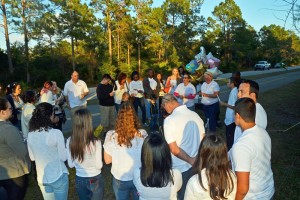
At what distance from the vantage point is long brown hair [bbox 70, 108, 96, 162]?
317 cm

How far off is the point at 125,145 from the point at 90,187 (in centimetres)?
73

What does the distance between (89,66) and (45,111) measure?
30.1 metres

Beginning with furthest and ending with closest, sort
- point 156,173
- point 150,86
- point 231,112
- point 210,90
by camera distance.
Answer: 1. point 150,86
2. point 210,90
3. point 231,112
4. point 156,173

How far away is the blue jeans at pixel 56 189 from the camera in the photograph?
11.2 feet

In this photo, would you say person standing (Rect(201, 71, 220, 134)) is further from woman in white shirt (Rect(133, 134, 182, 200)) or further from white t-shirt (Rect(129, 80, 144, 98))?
woman in white shirt (Rect(133, 134, 182, 200))

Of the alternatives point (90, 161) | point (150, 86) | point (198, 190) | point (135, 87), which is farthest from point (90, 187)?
point (150, 86)

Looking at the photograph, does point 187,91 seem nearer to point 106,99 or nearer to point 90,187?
point 106,99

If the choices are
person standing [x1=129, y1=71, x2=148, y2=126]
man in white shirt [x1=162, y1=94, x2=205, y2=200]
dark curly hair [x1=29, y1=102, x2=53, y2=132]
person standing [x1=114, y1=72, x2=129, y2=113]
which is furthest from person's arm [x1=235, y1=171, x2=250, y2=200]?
person standing [x1=129, y1=71, x2=148, y2=126]

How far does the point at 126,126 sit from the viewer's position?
10.2ft

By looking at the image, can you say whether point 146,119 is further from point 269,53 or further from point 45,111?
point 45,111

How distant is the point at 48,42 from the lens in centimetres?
3300

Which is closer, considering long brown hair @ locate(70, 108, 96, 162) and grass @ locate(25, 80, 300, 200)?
long brown hair @ locate(70, 108, 96, 162)

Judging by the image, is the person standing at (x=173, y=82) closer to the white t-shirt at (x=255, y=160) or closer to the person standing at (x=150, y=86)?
the person standing at (x=150, y=86)

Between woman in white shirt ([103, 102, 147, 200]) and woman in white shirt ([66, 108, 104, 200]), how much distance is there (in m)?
0.19
